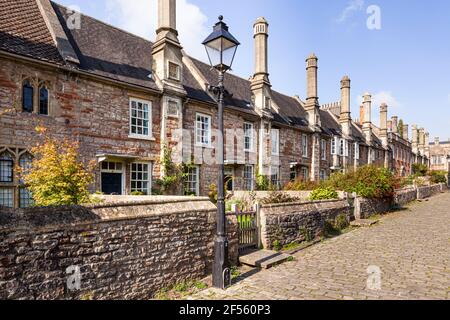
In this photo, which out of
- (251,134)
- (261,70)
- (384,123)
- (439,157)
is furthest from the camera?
(439,157)

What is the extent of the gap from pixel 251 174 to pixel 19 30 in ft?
48.5

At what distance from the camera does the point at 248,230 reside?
8758 millimetres

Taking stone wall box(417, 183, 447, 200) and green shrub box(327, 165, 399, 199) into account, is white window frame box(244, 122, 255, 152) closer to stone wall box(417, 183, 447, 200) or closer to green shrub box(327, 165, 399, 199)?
green shrub box(327, 165, 399, 199)

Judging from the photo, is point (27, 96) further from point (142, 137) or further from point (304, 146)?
point (304, 146)

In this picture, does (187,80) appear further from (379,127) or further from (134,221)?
(379,127)

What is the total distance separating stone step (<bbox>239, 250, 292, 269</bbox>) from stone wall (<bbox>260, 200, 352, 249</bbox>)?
24.9 inches

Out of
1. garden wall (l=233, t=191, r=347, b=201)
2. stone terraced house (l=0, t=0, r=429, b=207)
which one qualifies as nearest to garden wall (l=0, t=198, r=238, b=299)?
stone terraced house (l=0, t=0, r=429, b=207)

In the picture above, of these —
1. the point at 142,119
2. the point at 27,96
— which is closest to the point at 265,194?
the point at 142,119

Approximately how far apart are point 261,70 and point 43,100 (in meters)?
15.0

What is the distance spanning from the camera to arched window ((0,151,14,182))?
985 cm

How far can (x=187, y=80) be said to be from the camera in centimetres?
1741

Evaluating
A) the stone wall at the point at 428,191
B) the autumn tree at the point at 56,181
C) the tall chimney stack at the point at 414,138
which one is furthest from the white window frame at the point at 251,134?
the tall chimney stack at the point at 414,138

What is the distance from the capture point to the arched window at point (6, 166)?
32.3ft
